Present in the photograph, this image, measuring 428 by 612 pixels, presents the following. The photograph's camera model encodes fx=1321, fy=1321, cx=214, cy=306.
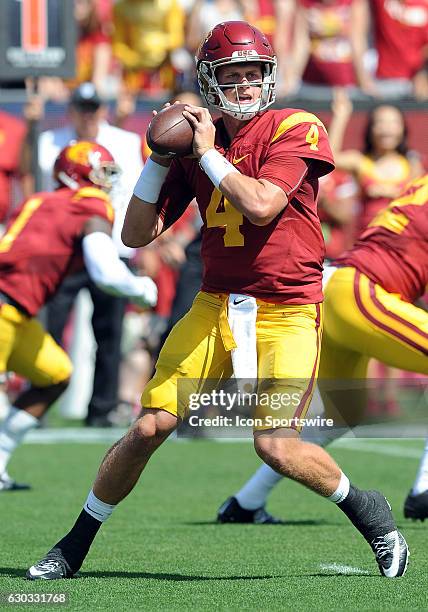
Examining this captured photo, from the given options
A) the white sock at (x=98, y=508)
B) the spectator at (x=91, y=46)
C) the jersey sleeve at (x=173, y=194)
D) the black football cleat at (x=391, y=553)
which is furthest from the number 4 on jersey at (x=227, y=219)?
the spectator at (x=91, y=46)

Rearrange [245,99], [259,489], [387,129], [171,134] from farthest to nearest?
1. [387,129]
2. [259,489]
3. [245,99]
4. [171,134]

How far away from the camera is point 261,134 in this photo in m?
4.73

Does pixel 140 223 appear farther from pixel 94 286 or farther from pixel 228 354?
pixel 94 286

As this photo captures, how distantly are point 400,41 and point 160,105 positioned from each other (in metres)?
2.32

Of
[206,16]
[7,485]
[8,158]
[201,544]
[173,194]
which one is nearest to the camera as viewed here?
[173,194]

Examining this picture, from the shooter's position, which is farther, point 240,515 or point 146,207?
point 240,515

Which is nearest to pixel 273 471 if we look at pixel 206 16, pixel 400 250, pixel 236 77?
pixel 400 250

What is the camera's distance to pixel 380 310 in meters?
5.86

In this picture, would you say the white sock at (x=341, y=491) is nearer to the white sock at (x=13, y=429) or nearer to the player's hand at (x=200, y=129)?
the player's hand at (x=200, y=129)

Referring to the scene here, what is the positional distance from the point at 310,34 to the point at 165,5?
4.18ft

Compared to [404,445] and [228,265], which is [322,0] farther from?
[228,265]

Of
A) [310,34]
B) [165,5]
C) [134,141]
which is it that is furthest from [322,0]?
[134,141]

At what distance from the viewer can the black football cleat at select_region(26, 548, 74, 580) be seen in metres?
4.70

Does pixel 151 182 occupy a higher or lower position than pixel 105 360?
higher
